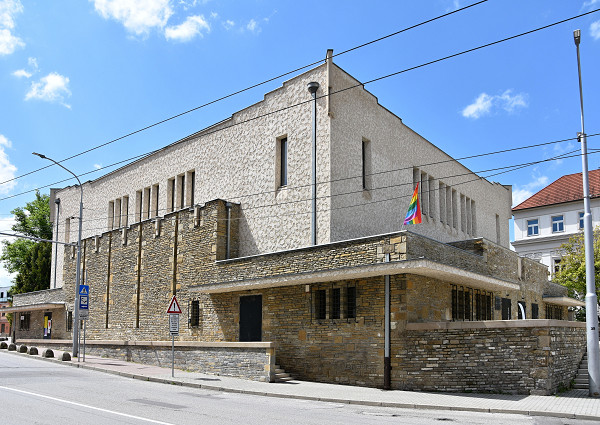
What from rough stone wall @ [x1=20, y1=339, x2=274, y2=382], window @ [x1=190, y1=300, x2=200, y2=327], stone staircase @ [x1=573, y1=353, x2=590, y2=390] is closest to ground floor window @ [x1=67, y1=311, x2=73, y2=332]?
rough stone wall @ [x1=20, y1=339, x2=274, y2=382]

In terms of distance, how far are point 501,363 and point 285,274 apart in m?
7.22

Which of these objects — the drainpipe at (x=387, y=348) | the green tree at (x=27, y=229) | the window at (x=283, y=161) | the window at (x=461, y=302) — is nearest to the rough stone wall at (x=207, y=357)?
the drainpipe at (x=387, y=348)

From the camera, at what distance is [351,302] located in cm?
1809

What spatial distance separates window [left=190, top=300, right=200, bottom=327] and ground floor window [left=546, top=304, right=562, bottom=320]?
18302 millimetres

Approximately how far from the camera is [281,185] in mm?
23234

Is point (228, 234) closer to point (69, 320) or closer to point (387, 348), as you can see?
point (387, 348)

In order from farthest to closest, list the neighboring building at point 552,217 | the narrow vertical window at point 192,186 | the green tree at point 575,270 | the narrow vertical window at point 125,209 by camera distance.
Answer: the neighboring building at point 552,217 < the green tree at point 575,270 < the narrow vertical window at point 125,209 < the narrow vertical window at point 192,186

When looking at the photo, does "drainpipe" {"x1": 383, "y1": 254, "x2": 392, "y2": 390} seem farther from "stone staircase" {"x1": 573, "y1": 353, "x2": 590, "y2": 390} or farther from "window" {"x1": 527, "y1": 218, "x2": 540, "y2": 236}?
"window" {"x1": 527, "y1": 218, "x2": 540, "y2": 236}

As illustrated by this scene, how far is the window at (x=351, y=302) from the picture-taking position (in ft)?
58.9

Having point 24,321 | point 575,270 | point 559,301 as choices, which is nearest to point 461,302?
point 559,301

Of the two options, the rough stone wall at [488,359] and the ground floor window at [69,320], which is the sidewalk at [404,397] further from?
the ground floor window at [69,320]

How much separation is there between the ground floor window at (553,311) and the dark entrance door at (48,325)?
30.4 metres

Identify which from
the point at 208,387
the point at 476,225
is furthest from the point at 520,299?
the point at 208,387

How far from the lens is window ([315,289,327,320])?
18819 mm
